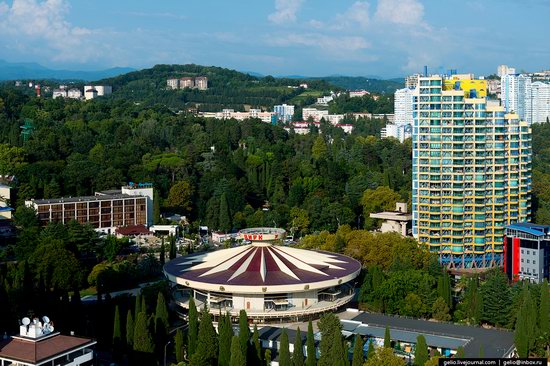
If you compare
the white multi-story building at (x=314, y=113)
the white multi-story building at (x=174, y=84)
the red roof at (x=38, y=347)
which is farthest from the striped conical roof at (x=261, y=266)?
the white multi-story building at (x=174, y=84)

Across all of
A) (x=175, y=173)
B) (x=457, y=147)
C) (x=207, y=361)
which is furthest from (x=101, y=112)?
(x=207, y=361)

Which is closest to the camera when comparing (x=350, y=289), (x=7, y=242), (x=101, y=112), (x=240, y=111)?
(x=350, y=289)

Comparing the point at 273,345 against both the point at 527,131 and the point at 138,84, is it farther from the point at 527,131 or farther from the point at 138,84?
the point at 138,84

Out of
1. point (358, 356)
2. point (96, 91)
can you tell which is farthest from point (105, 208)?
point (96, 91)

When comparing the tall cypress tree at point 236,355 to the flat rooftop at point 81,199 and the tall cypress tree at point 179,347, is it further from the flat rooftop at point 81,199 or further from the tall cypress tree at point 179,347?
the flat rooftop at point 81,199

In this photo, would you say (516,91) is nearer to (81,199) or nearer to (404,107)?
(404,107)

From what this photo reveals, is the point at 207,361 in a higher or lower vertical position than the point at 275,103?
lower

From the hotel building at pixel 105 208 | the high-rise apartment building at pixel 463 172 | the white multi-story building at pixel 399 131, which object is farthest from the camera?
the white multi-story building at pixel 399 131
